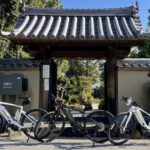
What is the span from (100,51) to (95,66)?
35.4 metres

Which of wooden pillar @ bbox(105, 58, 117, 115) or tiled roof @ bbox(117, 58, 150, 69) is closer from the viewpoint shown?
wooden pillar @ bbox(105, 58, 117, 115)

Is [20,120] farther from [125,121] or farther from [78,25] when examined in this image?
[78,25]

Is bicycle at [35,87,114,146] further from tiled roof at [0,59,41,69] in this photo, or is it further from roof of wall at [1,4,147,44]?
tiled roof at [0,59,41,69]

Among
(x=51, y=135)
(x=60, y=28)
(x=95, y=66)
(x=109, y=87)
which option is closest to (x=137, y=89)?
(x=109, y=87)

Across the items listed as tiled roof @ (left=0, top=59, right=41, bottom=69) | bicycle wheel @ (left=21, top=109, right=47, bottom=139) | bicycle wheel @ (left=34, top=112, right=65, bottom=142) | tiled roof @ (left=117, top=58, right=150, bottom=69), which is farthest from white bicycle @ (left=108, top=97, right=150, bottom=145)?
tiled roof @ (left=0, top=59, right=41, bottom=69)

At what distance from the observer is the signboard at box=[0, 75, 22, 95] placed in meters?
11.8

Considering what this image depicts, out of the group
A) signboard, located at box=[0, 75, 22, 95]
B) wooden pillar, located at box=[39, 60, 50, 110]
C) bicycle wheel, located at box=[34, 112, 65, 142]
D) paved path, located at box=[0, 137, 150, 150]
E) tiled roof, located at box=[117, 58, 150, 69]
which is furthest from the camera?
tiled roof, located at box=[117, 58, 150, 69]

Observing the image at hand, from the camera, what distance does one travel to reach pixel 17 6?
75.6 ft

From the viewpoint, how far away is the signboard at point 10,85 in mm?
11786

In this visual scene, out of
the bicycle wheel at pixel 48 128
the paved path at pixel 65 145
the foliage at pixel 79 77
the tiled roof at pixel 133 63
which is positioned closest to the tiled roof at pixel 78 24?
the tiled roof at pixel 133 63

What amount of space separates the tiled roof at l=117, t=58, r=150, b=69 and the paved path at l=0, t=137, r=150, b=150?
332 centimetres

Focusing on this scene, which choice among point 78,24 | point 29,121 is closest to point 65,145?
point 29,121

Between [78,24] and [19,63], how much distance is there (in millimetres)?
2336

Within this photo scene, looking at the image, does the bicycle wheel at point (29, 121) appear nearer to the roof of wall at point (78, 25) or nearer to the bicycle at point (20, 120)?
the bicycle at point (20, 120)
